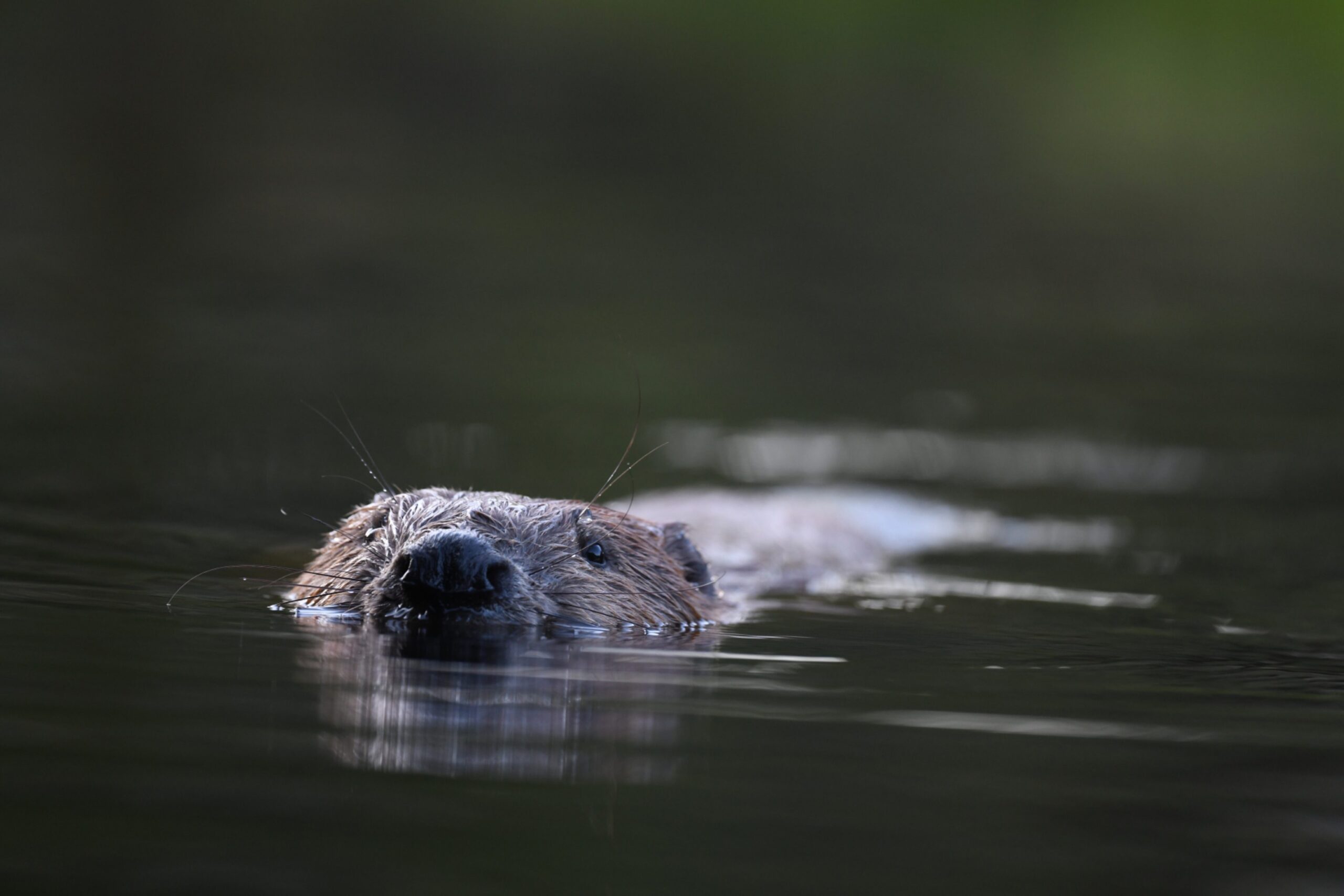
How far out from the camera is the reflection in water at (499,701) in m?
3.43

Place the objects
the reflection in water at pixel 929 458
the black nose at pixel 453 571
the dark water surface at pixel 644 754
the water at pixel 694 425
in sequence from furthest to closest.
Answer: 1. the reflection in water at pixel 929 458
2. the black nose at pixel 453 571
3. the water at pixel 694 425
4. the dark water surface at pixel 644 754

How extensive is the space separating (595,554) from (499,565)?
73 cm

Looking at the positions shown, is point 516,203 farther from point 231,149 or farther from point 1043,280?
point 1043,280

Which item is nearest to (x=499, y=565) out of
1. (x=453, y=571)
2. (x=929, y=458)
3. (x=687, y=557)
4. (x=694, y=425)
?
(x=453, y=571)

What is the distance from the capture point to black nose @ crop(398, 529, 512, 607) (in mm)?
4562

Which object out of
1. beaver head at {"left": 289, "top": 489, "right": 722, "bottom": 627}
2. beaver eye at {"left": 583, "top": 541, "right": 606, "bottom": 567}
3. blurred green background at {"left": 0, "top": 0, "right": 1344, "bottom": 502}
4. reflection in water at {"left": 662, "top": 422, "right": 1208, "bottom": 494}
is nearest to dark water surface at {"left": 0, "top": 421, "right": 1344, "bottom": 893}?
beaver head at {"left": 289, "top": 489, "right": 722, "bottom": 627}

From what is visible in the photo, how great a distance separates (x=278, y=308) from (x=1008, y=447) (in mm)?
5882

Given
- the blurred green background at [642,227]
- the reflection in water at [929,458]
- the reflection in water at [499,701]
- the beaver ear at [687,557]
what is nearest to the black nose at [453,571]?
the reflection in water at [499,701]

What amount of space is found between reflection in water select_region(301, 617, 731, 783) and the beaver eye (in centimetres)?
39

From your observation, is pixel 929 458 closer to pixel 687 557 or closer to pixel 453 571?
pixel 687 557

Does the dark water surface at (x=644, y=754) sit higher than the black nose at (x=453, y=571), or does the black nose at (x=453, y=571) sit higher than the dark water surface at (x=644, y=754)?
the black nose at (x=453, y=571)

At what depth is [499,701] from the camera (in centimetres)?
395

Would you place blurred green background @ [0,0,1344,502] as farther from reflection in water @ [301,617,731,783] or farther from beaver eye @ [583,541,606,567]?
reflection in water @ [301,617,731,783]

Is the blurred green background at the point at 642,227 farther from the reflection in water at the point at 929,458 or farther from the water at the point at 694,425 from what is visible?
the reflection in water at the point at 929,458
